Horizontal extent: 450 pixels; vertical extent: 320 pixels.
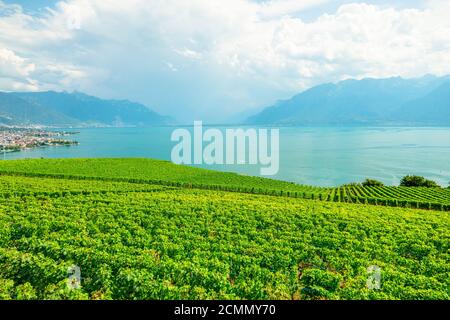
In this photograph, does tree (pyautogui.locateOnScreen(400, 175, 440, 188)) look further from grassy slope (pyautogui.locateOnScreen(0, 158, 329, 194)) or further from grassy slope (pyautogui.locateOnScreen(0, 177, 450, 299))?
grassy slope (pyautogui.locateOnScreen(0, 177, 450, 299))

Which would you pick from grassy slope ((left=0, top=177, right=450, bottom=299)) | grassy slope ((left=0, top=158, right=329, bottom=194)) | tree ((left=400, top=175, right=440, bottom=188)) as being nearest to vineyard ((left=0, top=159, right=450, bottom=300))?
grassy slope ((left=0, top=177, right=450, bottom=299))

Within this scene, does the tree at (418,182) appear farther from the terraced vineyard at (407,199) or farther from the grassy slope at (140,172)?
the grassy slope at (140,172)

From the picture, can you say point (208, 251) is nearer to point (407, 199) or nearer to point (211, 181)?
point (211, 181)

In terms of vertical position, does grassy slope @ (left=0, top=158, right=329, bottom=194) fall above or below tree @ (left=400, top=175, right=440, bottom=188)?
above

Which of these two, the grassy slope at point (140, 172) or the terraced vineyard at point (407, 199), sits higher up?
the grassy slope at point (140, 172)

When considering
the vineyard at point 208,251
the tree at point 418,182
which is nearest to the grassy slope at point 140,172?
the vineyard at point 208,251

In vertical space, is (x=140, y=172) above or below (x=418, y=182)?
above

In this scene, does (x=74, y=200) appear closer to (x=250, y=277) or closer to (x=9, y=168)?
(x=250, y=277)

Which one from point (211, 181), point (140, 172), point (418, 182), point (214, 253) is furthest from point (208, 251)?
point (418, 182)

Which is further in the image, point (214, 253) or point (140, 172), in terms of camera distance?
point (140, 172)

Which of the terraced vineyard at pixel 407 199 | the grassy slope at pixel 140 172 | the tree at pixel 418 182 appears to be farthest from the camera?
the tree at pixel 418 182
